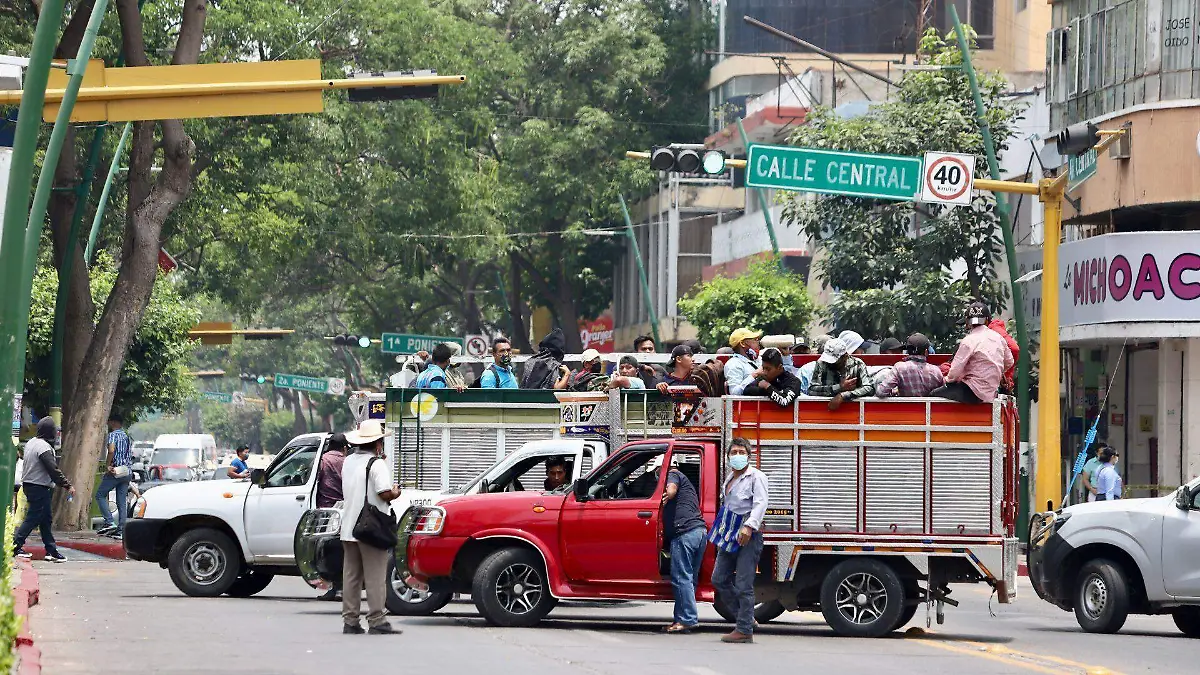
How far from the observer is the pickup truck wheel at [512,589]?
15867 mm

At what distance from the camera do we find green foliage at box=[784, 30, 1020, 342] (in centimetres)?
3089

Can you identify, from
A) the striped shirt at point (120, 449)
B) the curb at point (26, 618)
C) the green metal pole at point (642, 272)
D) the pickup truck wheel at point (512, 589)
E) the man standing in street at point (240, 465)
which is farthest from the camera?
the green metal pole at point (642, 272)

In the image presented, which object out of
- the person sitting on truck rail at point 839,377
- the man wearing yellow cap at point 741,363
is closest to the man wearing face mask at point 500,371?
the man wearing yellow cap at point 741,363

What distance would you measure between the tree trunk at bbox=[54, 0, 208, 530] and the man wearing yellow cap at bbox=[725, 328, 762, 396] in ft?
41.6

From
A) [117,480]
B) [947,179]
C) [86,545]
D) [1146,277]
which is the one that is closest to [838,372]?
[947,179]

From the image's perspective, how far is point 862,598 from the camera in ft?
51.8

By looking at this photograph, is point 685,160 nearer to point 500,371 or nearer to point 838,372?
point 500,371

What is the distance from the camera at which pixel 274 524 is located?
19.0 m

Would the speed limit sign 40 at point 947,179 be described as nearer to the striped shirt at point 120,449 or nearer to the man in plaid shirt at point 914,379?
the man in plaid shirt at point 914,379

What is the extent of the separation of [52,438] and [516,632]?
11.3 m

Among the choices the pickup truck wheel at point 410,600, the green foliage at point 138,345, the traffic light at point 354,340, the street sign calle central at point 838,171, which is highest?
the street sign calle central at point 838,171

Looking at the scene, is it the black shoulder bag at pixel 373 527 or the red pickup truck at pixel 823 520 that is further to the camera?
the red pickup truck at pixel 823 520

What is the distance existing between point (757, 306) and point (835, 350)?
86.2 feet

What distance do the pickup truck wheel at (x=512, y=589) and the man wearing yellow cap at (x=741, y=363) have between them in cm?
229
